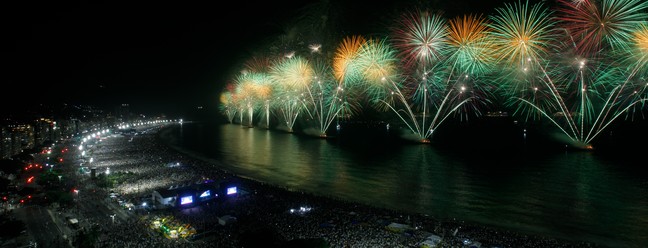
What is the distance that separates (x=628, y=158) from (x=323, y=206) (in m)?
48.1

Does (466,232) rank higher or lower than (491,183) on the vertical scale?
lower

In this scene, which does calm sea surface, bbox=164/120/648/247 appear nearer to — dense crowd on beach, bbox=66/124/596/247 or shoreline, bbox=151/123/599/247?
shoreline, bbox=151/123/599/247

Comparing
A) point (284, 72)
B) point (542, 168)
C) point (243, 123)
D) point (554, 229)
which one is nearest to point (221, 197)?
point (554, 229)

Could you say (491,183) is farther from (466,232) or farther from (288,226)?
(288,226)

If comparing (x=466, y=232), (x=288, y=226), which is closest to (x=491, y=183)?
(x=466, y=232)

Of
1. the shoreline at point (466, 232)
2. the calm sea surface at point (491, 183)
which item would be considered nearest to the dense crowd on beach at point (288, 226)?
the shoreline at point (466, 232)

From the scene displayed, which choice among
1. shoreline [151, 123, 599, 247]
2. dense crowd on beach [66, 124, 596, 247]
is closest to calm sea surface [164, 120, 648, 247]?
shoreline [151, 123, 599, 247]

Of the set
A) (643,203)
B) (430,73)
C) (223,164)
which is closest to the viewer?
(643,203)

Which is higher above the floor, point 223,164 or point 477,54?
point 477,54

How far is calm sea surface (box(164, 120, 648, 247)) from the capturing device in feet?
86.5

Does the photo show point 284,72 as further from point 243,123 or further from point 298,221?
point 243,123

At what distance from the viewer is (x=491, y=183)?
38500 millimetres

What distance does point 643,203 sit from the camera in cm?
3047

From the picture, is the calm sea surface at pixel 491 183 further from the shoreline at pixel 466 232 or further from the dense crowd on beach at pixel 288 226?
the dense crowd on beach at pixel 288 226
